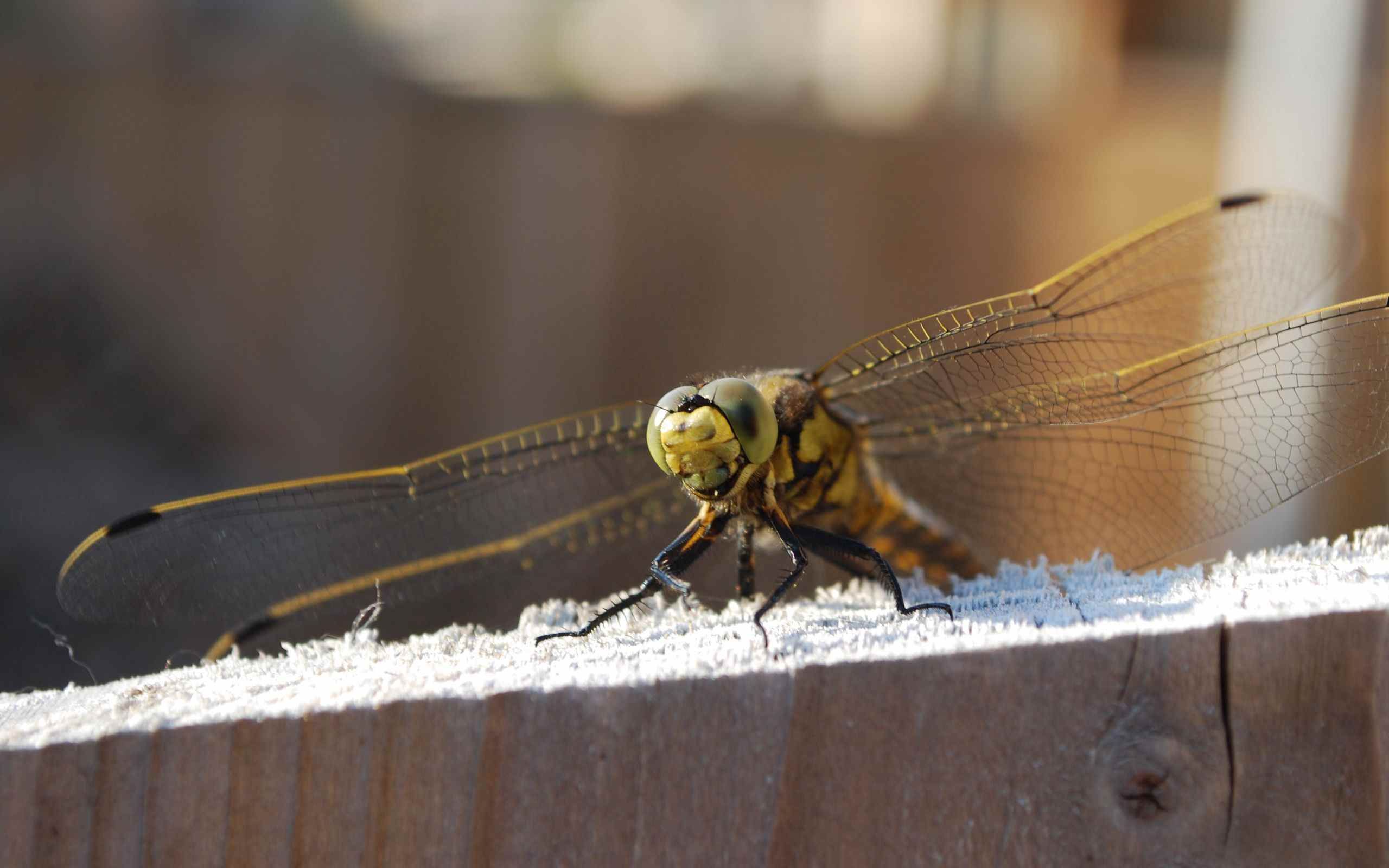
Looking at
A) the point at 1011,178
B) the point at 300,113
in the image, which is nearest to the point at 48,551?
the point at 300,113

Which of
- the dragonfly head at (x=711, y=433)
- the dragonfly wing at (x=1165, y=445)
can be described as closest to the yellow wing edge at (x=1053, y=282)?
the dragonfly wing at (x=1165, y=445)

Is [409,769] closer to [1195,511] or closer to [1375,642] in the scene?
[1375,642]

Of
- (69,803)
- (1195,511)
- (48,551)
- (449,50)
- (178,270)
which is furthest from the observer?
(449,50)

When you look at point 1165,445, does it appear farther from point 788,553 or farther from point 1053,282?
point 788,553

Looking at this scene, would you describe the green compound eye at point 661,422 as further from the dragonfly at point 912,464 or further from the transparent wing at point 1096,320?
the transparent wing at point 1096,320

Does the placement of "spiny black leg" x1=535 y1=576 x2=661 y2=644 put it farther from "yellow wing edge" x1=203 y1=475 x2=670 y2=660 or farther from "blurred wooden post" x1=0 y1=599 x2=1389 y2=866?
"yellow wing edge" x1=203 y1=475 x2=670 y2=660
